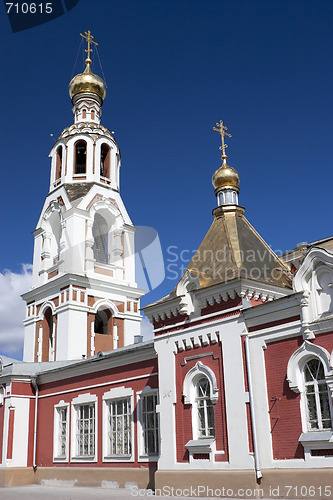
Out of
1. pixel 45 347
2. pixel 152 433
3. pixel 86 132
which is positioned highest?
pixel 86 132

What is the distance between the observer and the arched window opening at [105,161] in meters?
25.9

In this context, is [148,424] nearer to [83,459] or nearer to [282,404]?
[83,459]

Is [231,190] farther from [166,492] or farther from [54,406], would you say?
[54,406]

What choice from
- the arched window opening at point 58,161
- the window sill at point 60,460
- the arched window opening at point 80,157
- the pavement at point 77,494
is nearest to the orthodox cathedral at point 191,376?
the window sill at point 60,460

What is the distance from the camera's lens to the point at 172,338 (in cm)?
1310

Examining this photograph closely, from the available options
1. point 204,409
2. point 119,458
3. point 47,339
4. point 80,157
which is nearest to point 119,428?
point 119,458

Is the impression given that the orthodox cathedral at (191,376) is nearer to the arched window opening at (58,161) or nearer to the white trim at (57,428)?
the white trim at (57,428)

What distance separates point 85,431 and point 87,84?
54.9ft

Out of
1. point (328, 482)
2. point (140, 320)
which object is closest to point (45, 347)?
point (140, 320)

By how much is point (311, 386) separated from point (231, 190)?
21.0 ft

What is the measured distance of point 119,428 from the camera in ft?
49.8

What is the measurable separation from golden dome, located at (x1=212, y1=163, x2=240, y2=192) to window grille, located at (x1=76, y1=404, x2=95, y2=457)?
7.37 m

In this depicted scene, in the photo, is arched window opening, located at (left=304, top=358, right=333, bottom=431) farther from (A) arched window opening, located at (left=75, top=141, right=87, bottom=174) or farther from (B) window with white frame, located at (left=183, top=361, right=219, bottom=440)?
(A) arched window opening, located at (left=75, top=141, right=87, bottom=174)

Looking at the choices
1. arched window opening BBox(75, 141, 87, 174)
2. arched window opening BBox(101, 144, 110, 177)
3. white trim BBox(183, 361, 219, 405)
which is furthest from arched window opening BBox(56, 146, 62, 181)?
white trim BBox(183, 361, 219, 405)
